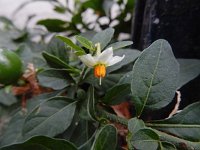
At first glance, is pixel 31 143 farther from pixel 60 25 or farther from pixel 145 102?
pixel 60 25

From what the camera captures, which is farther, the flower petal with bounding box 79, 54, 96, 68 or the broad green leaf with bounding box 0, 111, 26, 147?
the broad green leaf with bounding box 0, 111, 26, 147

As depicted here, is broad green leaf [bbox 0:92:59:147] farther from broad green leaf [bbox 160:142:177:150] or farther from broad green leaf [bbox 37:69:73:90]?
broad green leaf [bbox 160:142:177:150]

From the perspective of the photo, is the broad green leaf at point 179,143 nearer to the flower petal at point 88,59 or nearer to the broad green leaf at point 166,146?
the broad green leaf at point 166,146

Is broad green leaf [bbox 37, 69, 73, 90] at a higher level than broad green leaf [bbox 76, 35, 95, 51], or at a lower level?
lower

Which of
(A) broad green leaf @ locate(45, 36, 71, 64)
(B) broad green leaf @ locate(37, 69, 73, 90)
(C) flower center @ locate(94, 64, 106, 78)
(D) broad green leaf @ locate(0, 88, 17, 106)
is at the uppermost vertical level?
(C) flower center @ locate(94, 64, 106, 78)

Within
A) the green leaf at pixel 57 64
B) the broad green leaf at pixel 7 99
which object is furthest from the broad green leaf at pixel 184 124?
the broad green leaf at pixel 7 99

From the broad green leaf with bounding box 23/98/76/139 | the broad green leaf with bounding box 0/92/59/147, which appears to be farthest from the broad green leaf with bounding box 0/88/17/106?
the broad green leaf with bounding box 23/98/76/139

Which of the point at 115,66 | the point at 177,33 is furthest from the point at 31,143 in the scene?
the point at 177,33
